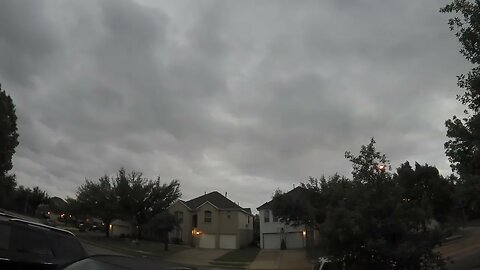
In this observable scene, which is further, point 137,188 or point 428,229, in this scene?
point 137,188

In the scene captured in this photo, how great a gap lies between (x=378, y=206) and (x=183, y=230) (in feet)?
183

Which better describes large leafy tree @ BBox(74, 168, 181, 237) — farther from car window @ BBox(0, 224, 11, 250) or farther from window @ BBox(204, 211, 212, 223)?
car window @ BBox(0, 224, 11, 250)

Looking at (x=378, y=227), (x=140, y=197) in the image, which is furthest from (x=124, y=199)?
(x=378, y=227)

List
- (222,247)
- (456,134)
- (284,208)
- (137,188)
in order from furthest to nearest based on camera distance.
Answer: (222,247) → (137,188) → (284,208) → (456,134)

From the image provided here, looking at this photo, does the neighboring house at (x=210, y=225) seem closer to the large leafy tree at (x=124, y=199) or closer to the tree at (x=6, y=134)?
the large leafy tree at (x=124, y=199)

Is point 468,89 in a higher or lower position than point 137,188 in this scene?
lower

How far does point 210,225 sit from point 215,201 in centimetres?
454

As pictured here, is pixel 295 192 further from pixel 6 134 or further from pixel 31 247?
pixel 31 247

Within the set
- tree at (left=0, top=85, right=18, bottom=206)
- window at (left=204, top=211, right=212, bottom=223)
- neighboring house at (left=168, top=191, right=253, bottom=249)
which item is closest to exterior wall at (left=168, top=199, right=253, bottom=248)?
neighboring house at (left=168, top=191, right=253, bottom=249)

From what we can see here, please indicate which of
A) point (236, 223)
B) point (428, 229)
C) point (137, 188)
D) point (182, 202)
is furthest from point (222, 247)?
point (428, 229)

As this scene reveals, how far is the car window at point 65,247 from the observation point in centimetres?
879

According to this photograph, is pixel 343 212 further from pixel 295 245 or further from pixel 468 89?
pixel 295 245

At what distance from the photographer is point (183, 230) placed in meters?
65.3

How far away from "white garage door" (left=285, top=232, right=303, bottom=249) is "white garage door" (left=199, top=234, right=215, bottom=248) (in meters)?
10.4
